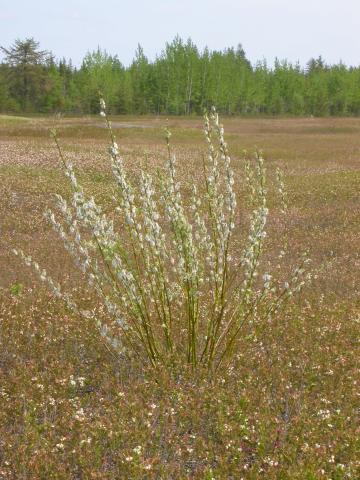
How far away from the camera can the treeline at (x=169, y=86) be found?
9225 centimetres

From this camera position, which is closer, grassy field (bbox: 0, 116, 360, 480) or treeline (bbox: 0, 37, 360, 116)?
grassy field (bbox: 0, 116, 360, 480)

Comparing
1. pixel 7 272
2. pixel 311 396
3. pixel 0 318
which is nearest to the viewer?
pixel 311 396

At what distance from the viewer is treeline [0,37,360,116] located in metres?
92.2

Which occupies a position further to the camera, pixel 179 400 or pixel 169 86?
pixel 169 86

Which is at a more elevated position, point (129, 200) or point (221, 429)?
point (129, 200)

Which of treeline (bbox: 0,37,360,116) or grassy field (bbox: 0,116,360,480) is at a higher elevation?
treeline (bbox: 0,37,360,116)

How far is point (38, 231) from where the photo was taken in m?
17.7

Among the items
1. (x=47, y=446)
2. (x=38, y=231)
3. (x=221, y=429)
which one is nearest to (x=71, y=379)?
(x=47, y=446)

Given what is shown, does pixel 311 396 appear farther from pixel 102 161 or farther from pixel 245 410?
pixel 102 161

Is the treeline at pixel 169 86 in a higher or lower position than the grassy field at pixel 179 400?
higher

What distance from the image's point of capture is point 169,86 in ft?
323

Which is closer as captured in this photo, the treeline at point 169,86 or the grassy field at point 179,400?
the grassy field at point 179,400

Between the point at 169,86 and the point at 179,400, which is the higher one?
the point at 169,86

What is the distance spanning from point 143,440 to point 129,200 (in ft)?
9.72
